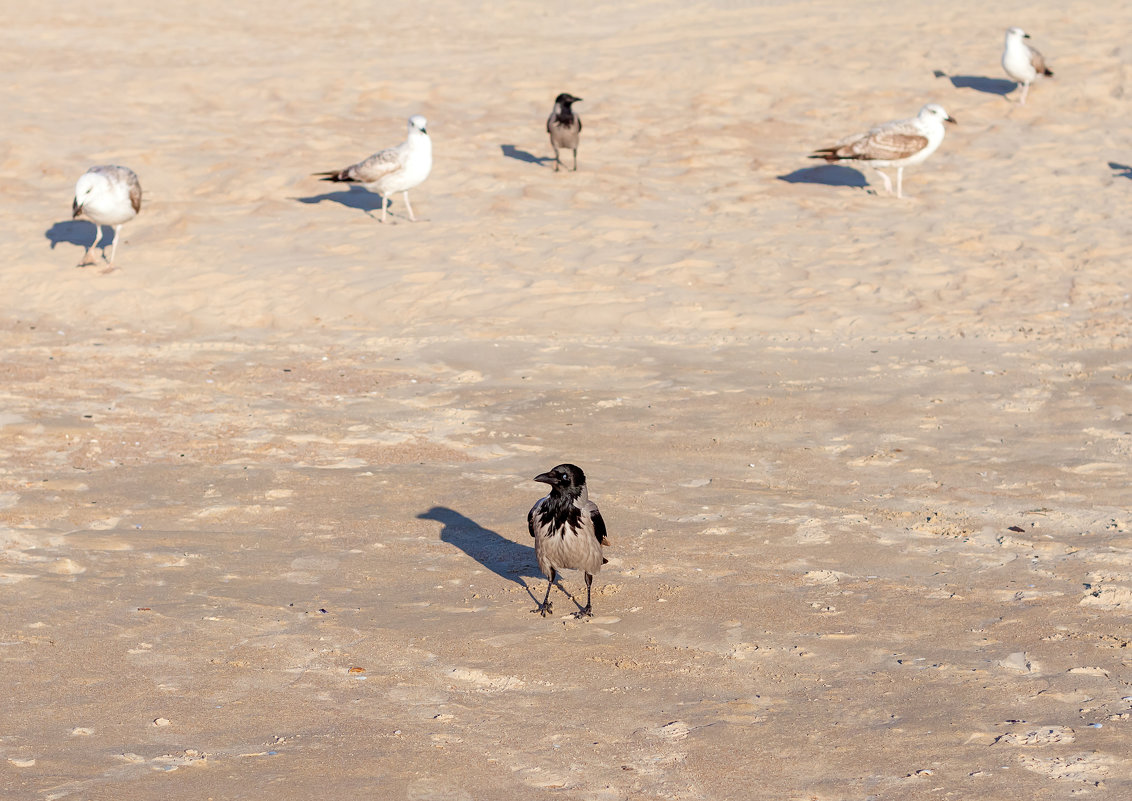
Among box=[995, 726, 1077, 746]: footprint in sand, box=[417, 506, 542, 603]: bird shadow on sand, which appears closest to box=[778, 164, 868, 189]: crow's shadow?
box=[417, 506, 542, 603]: bird shadow on sand

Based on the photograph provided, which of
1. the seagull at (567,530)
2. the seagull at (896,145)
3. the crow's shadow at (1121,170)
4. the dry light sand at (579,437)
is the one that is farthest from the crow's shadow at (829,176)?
the seagull at (567,530)

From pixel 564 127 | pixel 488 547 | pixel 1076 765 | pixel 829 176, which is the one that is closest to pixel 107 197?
pixel 564 127

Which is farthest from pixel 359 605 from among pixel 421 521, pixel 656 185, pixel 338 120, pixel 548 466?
pixel 338 120

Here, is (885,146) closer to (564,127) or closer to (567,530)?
(564,127)

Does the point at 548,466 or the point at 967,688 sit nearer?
the point at 967,688

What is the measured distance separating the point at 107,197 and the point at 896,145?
33.3ft

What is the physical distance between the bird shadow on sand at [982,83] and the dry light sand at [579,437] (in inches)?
3.9

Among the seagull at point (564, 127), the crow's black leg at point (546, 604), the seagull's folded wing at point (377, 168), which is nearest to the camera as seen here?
the crow's black leg at point (546, 604)

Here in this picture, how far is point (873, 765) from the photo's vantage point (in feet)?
15.5

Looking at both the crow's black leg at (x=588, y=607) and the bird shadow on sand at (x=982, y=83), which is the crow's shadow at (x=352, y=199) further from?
the crow's black leg at (x=588, y=607)

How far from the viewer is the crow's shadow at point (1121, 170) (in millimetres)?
16906

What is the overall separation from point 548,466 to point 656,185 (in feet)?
30.5

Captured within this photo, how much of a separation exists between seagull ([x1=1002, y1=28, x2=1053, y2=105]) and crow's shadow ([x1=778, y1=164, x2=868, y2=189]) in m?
3.78

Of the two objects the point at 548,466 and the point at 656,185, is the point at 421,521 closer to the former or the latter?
the point at 548,466
